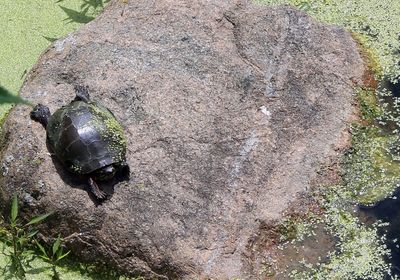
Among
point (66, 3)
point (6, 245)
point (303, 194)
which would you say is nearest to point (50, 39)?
point (66, 3)

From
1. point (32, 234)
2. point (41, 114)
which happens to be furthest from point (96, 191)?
point (41, 114)

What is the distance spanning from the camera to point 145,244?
2928 millimetres

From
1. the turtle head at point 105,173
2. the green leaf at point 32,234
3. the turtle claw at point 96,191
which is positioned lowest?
the green leaf at point 32,234

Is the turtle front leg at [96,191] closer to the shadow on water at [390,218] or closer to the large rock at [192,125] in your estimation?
the large rock at [192,125]

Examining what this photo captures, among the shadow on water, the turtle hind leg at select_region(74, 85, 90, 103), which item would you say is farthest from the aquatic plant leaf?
the shadow on water

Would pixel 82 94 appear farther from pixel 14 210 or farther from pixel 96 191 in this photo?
pixel 14 210

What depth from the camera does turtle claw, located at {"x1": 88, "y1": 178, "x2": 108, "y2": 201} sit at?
298 cm

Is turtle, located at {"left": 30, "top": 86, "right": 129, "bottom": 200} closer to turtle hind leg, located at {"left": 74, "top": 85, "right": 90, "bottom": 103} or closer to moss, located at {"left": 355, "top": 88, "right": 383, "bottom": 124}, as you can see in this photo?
turtle hind leg, located at {"left": 74, "top": 85, "right": 90, "bottom": 103}

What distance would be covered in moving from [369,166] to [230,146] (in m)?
0.75

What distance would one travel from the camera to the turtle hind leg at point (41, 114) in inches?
126

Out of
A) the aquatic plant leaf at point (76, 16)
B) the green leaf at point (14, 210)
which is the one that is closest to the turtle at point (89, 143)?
the green leaf at point (14, 210)

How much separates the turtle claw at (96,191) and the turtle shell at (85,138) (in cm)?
6

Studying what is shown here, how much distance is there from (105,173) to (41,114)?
47cm

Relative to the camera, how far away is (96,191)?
118 inches
